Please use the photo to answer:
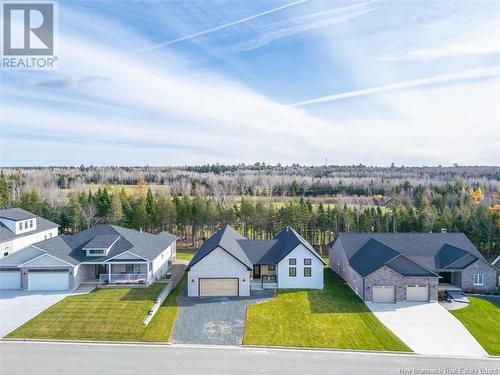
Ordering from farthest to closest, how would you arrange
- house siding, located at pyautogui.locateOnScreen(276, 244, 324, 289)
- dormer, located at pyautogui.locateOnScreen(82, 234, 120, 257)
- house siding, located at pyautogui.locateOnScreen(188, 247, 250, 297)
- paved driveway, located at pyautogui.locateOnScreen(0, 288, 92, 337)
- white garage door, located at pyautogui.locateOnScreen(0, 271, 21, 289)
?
1. dormer, located at pyautogui.locateOnScreen(82, 234, 120, 257)
2. house siding, located at pyautogui.locateOnScreen(276, 244, 324, 289)
3. white garage door, located at pyautogui.locateOnScreen(0, 271, 21, 289)
4. house siding, located at pyautogui.locateOnScreen(188, 247, 250, 297)
5. paved driveway, located at pyautogui.locateOnScreen(0, 288, 92, 337)

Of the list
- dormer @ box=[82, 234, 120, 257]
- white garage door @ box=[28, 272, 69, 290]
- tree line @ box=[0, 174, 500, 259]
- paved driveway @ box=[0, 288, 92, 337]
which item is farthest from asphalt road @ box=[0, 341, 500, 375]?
tree line @ box=[0, 174, 500, 259]

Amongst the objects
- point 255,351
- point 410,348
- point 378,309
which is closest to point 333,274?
point 378,309

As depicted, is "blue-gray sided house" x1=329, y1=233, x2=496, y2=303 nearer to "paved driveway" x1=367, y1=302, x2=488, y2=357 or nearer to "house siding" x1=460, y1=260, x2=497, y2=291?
"house siding" x1=460, y1=260, x2=497, y2=291

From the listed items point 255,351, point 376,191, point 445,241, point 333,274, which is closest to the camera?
point 255,351

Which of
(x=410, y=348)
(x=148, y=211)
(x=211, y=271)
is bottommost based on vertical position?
(x=410, y=348)

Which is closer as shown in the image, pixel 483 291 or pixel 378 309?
pixel 378 309

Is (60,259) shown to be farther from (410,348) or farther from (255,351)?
(410,348)

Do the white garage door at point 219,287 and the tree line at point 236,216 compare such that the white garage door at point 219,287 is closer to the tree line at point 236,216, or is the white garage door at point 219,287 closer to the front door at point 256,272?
the front door at point 256,272
